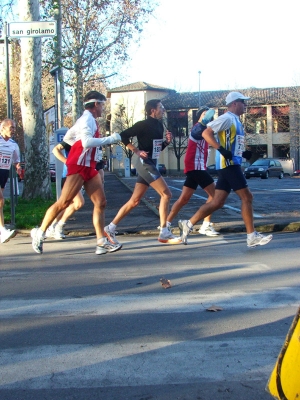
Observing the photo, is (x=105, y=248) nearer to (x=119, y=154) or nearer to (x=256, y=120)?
(x=119, y=154)

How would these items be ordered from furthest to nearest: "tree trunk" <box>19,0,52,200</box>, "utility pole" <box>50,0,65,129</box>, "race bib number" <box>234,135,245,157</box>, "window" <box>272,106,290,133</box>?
"window" <box>272,106,290,133</box> < "utility pole" <box>50,0,65,129</box> < "tree trunk" <box>19,0,52,200</box> < "race bib number" <box>234,135,245,157</box>

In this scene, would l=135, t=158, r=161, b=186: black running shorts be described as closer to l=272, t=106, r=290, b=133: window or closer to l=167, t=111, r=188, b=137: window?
l=272, t=106, r=290, b=133: window

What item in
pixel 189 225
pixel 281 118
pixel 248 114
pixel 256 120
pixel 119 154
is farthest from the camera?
pixel 256 120

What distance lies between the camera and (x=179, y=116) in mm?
72562

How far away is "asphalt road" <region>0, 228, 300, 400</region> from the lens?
126 inches

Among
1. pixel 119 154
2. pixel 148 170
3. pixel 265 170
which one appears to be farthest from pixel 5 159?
pixel 119 154

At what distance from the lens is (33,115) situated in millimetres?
16844

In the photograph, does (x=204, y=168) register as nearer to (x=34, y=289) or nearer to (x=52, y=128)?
(x=34, y=289)

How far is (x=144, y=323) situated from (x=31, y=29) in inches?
307

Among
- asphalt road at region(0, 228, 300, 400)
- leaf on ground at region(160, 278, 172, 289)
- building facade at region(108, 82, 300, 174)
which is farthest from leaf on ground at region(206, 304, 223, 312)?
building facade at region(108, 82, 300, 174)

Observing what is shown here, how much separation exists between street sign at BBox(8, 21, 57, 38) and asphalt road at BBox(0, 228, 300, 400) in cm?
498

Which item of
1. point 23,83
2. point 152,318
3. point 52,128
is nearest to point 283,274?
point 152,318

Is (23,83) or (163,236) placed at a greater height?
(23,83)

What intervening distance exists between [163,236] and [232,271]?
6.72ft
